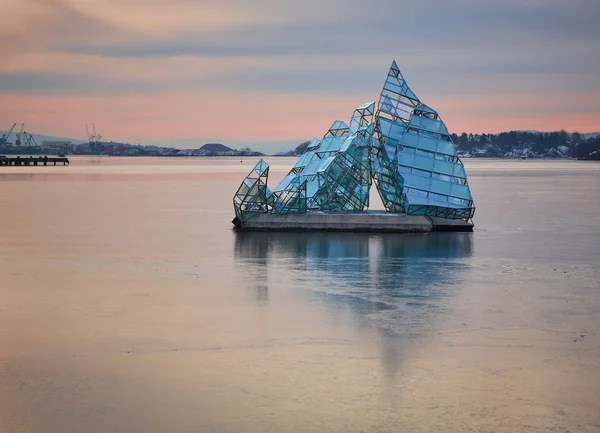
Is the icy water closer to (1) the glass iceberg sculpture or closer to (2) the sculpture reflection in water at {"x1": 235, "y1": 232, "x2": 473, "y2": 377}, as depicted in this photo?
(2) the sculpture reflection in water at {"x1": 235, "y1": 232, "x2": 473, "y2": 377}

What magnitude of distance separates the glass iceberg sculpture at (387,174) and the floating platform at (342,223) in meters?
0.54

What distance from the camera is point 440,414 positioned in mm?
17547

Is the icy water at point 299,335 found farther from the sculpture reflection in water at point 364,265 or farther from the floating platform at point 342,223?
the floating platform at point 342,223

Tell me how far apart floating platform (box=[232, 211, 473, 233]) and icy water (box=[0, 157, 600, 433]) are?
8.71 feet

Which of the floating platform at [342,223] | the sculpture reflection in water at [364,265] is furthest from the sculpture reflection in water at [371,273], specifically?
the floating platform at [342,223]

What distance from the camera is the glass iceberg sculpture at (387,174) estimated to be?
4962 centimetres

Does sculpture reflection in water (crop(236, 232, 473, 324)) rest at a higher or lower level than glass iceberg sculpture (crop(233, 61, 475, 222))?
lower

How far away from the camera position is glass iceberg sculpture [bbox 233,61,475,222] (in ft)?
163

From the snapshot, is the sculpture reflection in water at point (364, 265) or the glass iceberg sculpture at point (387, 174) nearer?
the sculpture reflection in water at point (364, 265)

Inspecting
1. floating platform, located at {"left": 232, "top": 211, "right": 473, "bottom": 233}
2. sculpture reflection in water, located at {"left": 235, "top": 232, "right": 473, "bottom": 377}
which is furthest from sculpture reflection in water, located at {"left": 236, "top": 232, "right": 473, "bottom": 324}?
floating platform, located at {"left": 232, "top": 211, "right": 473, "bottom": 233}

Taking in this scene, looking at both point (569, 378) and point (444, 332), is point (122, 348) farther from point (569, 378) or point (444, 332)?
point (569, 378)

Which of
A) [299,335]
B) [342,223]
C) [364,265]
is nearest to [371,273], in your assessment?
[364,265]

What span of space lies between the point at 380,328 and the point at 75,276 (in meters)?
13.5

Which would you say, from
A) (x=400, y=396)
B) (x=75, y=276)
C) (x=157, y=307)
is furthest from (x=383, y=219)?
(x=400, y=396)
